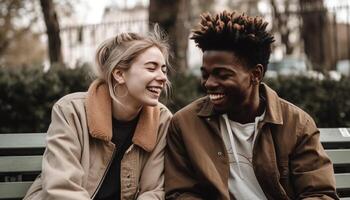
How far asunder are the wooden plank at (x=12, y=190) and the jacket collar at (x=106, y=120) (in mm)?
574

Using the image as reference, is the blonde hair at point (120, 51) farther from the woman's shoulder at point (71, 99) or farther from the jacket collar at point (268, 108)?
the jacket collar at point (268, 108)

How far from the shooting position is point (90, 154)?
10.6ft

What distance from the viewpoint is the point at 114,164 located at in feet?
10.8

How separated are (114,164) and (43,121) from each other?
2.91m

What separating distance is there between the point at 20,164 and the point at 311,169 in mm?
1731

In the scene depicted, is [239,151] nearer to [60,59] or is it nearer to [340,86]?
[340,86]

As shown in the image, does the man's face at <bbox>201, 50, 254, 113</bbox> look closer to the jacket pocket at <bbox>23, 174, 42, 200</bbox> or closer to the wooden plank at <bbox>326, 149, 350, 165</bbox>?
the wooden plank at <bbox>326, 149, 350, 165</bbox>

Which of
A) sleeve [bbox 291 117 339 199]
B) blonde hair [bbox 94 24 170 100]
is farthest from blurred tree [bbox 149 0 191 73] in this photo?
sleeve [bbox 291 117 339 199]

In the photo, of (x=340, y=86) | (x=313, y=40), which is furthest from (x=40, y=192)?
(x=313, y=40)

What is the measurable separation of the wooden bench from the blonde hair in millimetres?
574

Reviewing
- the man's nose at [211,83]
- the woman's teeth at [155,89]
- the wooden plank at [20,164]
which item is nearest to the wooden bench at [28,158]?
the wooden plank at [20,164]

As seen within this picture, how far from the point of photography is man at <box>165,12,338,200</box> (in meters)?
3.15

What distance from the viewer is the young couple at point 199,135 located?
124 inches

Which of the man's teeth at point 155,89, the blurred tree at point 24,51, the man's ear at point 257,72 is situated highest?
the man's ear at point 257,72
